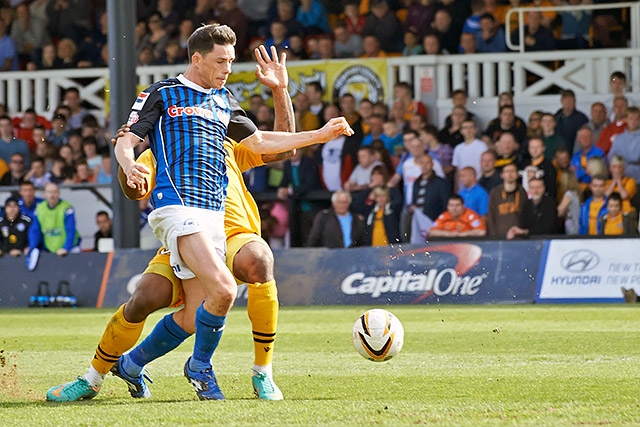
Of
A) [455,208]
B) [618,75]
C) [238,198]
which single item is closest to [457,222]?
[455,208]

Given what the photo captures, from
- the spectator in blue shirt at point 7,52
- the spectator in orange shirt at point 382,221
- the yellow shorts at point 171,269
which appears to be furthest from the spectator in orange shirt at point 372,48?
the yellow shorts at point 171,269

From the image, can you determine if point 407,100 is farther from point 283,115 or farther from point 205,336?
point 205,336

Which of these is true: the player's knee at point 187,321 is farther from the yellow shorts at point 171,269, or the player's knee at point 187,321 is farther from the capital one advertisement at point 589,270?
the capital one advertisement at point 589,270

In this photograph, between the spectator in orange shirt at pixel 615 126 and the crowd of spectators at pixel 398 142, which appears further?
the spectator in orange shirt at pixel 615 126

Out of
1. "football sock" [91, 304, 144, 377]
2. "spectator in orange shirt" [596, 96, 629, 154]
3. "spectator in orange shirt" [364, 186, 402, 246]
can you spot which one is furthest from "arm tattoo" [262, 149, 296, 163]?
"spectator in orange shirt" [596, 96, 629, 154]

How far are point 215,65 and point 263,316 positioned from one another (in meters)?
1.45

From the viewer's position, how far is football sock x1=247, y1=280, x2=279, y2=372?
22.3 ft

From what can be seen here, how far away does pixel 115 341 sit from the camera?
6824mm

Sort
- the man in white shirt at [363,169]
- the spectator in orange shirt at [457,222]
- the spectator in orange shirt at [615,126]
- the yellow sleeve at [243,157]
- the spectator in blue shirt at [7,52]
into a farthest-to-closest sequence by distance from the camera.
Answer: the spectator in blue shirt at [7,52] < the man in white shirt at [363,169] < the spectator in orange shirt at [615,126] < the spectator in orange shirt at [457,222] < the yellow sleeve at [243,157]

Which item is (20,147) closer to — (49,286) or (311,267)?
(49,286)

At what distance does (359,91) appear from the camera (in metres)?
19.1

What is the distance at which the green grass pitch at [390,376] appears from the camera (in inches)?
233

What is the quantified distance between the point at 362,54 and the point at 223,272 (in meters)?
13.3

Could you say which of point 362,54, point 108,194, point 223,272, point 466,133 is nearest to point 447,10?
point 362,54
